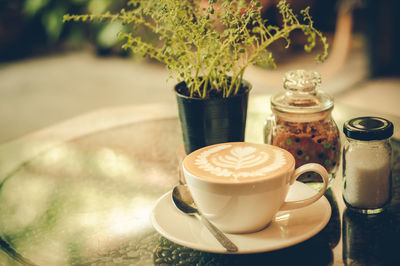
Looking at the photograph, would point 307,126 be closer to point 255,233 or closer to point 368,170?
point 368,170

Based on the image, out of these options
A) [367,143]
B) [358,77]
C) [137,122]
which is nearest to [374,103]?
[358,77]

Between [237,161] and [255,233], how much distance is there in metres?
0.11

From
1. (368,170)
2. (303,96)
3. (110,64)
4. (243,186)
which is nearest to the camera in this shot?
(243,186)

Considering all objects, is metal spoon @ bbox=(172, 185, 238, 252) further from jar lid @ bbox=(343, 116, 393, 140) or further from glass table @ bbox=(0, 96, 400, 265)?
jar lid @ bbox=(343, 116, 393, 140)

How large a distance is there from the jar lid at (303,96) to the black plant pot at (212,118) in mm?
68

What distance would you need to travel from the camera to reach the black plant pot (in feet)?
2.59

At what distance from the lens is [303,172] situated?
64 cm

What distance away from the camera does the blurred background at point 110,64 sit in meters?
2.90

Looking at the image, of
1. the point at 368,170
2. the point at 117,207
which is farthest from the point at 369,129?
the point at 117,207

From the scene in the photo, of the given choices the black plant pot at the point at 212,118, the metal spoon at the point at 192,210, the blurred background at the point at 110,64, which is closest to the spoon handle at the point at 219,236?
the metal spoon at the point at 192,210

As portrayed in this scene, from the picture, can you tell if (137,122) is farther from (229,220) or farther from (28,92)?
(28,92)

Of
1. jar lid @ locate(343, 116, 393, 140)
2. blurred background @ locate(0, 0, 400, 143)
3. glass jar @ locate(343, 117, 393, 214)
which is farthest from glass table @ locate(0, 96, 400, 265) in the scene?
blurred background @ locate(0, 0, 400, 143)

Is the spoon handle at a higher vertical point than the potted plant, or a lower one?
lower

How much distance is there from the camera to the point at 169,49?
28.9 inches
